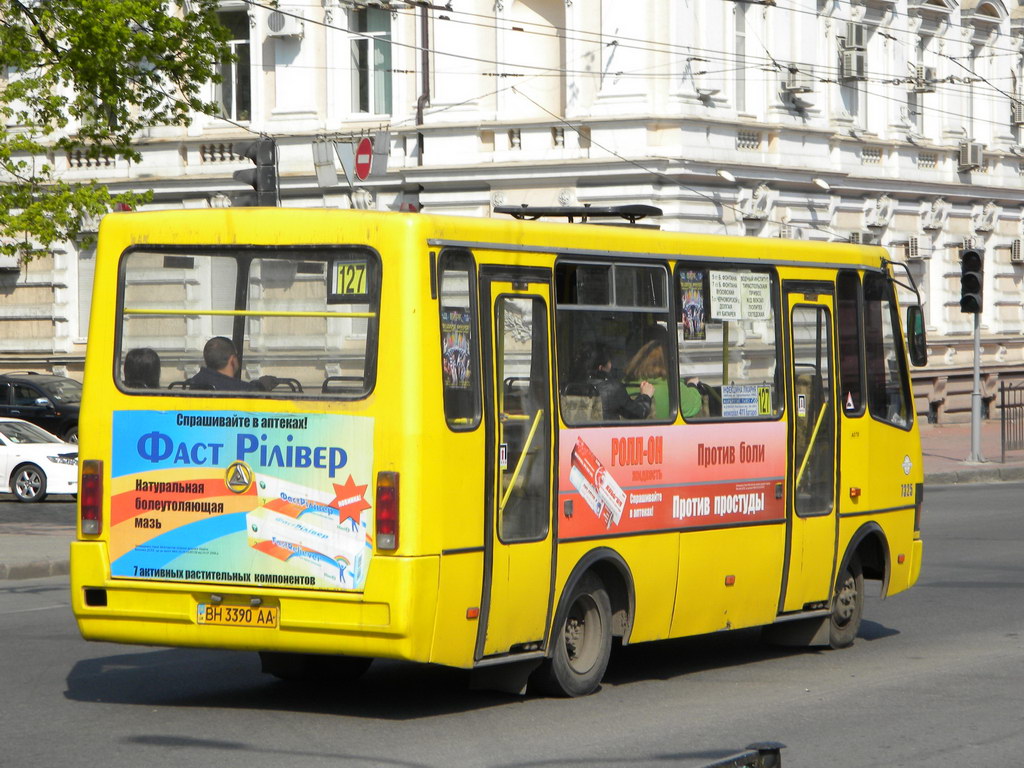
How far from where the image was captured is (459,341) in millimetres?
9000

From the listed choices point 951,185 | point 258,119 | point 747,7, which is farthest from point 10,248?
point 951,185

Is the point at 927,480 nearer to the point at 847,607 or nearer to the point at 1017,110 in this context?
the point at 847,607

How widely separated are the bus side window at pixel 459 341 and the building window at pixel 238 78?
27522 mm

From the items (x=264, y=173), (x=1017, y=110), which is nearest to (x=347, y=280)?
(x=264, y=173)

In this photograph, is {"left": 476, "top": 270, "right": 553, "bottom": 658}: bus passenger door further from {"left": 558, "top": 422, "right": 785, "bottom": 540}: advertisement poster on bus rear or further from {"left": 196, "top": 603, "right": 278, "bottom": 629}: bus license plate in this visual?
{"left": 196, "top": 603, "right": 278, "bottom": 629}: bus license plate

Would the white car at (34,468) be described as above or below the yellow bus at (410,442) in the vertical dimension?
below

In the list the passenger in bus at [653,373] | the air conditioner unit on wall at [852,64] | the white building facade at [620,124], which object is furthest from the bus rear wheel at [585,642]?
the air conditioner unit on wall at [852,64]

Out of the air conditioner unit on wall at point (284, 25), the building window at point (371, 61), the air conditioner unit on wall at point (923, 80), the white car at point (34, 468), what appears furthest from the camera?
the air conditioner unit on wall at point (923, 80)

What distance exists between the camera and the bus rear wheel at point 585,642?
9.69 m

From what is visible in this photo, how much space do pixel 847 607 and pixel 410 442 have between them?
14.7 feet

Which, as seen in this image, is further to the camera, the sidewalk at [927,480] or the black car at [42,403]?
the black car at [42,403]

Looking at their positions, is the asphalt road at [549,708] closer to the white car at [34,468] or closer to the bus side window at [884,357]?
the bus side window at [884,357]

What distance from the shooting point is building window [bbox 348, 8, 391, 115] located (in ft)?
114

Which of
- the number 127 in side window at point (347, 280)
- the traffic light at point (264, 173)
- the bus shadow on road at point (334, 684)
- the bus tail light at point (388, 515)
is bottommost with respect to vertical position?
the bus shadow on road at point (334, 684)
